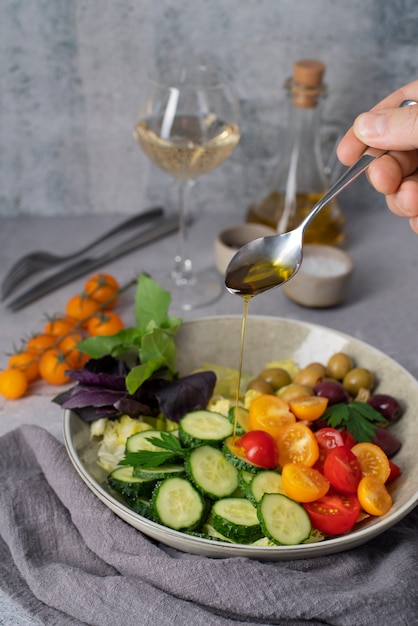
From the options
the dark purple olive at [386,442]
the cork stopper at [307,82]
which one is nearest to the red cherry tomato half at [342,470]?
the dark purple olive at [386,442]

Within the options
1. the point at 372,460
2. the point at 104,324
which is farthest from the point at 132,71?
the point at 372,460

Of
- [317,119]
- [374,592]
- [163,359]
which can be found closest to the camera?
[374,592]

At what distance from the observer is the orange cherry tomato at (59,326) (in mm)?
1794

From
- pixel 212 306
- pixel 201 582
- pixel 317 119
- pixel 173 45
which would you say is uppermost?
pixel 173 45

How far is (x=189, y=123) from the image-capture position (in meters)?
1.87

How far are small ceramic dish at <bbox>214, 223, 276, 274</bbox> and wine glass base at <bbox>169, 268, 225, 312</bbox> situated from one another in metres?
0.04

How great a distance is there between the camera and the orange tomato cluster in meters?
1.65

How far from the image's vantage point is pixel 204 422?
139 cm

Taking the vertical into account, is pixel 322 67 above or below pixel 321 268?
above

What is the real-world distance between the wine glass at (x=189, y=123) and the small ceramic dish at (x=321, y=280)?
351mm

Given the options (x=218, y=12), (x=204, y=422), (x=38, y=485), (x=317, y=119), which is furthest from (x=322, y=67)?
(x=38, y=485)

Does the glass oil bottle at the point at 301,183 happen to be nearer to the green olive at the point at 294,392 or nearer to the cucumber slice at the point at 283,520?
the green olive at the point at 294,392

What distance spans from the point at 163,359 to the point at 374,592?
1.90 ft

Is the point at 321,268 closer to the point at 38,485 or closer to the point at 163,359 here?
the point at 163,359
